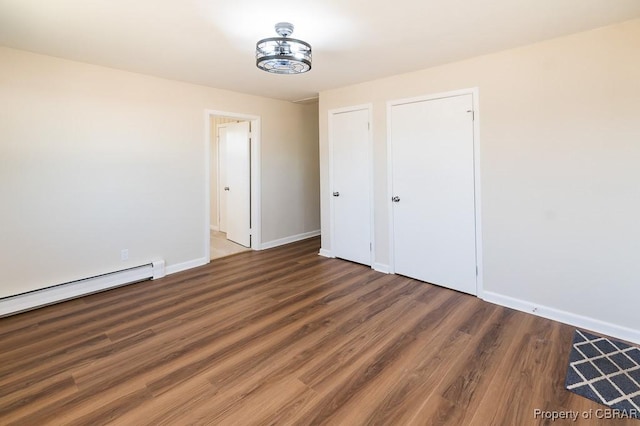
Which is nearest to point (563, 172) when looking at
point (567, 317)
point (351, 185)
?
point (567, 317)

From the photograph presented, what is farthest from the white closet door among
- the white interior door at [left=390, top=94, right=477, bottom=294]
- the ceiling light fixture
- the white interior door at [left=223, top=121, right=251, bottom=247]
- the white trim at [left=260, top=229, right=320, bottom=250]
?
the ceiling light fixture

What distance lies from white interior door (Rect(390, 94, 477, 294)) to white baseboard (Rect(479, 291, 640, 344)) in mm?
263

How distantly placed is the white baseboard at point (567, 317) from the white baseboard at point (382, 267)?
1.12 m

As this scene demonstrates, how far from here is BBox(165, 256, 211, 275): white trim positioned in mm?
4032

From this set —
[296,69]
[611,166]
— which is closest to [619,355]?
[611,166]

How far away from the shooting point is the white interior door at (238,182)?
5143 millimetres

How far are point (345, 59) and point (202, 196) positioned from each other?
2.59m

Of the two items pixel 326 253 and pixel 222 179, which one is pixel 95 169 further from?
pixel 326 253

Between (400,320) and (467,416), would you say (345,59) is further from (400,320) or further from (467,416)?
(467,416)

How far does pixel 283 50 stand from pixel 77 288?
3227 millimetres

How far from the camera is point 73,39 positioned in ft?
8.68

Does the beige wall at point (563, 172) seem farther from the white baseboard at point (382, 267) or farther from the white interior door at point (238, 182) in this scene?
the white interior door at point (238, 182)

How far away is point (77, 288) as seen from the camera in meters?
3.28

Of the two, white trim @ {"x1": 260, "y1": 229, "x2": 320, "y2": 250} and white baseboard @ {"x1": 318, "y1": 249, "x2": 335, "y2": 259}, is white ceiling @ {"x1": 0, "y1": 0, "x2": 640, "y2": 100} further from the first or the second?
white trim @ {"x1": 260, "y1": 229, "x2": 320, "y2": 250}
